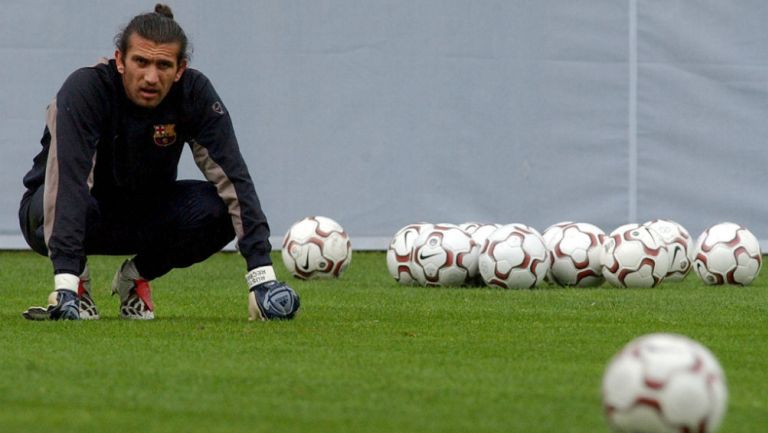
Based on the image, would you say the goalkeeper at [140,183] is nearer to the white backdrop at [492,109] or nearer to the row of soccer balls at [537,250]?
the row of soccer balls at [537,250]

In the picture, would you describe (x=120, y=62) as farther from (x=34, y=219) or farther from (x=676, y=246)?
(x=676, y=246)

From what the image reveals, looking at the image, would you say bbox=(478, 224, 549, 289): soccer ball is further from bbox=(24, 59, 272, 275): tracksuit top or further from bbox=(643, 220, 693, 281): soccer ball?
bbox=(24, 59, 272, 275): tracksuit top

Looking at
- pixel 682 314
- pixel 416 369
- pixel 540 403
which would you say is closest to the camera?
pixel 540 403

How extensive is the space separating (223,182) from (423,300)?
1.87 m

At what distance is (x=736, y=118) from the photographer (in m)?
12.8

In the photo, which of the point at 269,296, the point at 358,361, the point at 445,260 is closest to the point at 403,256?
the point at 445,260

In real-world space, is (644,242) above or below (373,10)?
below

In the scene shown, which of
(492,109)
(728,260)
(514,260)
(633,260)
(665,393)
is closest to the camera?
(665,393)

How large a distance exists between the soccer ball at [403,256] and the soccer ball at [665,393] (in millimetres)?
5773

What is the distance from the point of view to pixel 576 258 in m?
8.90

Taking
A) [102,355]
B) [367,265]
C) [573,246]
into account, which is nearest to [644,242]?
[573,246]

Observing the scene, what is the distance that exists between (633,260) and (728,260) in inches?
26.7

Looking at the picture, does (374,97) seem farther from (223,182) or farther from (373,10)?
(223,182)

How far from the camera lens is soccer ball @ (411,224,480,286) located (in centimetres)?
880
